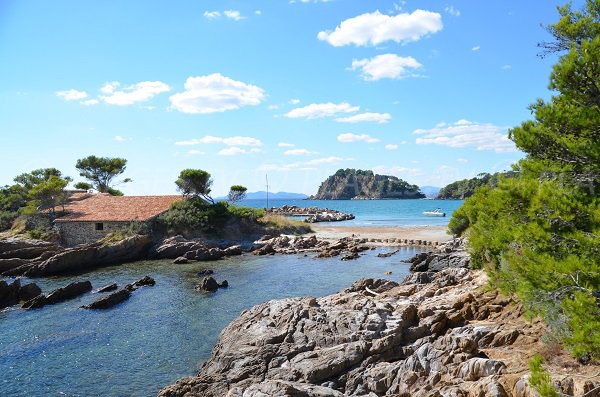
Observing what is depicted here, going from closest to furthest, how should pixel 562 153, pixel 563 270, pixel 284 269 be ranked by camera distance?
pixel 563 270, pixel 562 153, pixel 284 269

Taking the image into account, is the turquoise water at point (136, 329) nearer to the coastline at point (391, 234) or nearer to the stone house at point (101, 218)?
the stone house at point (101, 218)

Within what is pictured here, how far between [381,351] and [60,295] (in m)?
24.6

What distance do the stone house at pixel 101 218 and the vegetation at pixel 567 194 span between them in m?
48.9

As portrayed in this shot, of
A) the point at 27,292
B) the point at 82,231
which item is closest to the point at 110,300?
→ the point at 27,292

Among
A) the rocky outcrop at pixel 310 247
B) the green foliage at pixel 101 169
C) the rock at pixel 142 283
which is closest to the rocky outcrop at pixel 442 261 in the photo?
the rocky outcrop at pixel 310 247

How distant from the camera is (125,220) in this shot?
2041 inches

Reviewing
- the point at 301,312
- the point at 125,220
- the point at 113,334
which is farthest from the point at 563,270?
the point at 125,220

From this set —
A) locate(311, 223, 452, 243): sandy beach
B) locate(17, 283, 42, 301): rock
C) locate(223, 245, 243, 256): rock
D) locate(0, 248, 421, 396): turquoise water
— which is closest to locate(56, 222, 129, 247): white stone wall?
locate(223, 245, 243, 256): rock

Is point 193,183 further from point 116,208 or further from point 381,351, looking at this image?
point 381,351

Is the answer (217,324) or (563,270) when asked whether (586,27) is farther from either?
(217,324)

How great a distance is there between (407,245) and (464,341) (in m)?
41.6

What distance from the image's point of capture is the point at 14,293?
28594mm

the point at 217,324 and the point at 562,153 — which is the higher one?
the point at 562,153

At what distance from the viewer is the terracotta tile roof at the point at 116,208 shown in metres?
52.7
